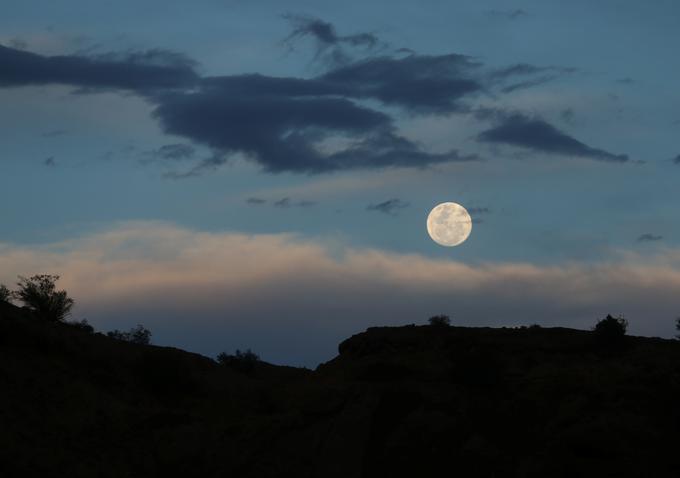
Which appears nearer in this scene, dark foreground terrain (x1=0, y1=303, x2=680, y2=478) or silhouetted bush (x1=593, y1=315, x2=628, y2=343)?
dark foreground terrain (x1=0, y1=303, x2=680, y2=478)

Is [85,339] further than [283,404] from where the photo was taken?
Yes

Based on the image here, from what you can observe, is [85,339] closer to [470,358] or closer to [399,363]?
[399,363]

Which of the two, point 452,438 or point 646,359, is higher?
point 646,359

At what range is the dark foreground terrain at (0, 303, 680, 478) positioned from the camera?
40.8 m

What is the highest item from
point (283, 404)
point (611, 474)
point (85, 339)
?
point (85, 339)

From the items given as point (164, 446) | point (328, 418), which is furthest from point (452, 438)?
point (164, 446)

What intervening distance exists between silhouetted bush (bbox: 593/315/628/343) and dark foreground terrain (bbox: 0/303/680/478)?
1.20 m

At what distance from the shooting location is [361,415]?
1781 inches

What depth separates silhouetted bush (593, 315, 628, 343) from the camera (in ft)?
184

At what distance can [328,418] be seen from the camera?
149 feet

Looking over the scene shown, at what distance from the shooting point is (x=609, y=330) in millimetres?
56500

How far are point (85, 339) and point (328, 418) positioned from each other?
19418mm

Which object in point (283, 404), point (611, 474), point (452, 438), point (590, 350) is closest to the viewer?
point (611, 474)

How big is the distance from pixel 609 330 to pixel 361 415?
19145 millimetres
